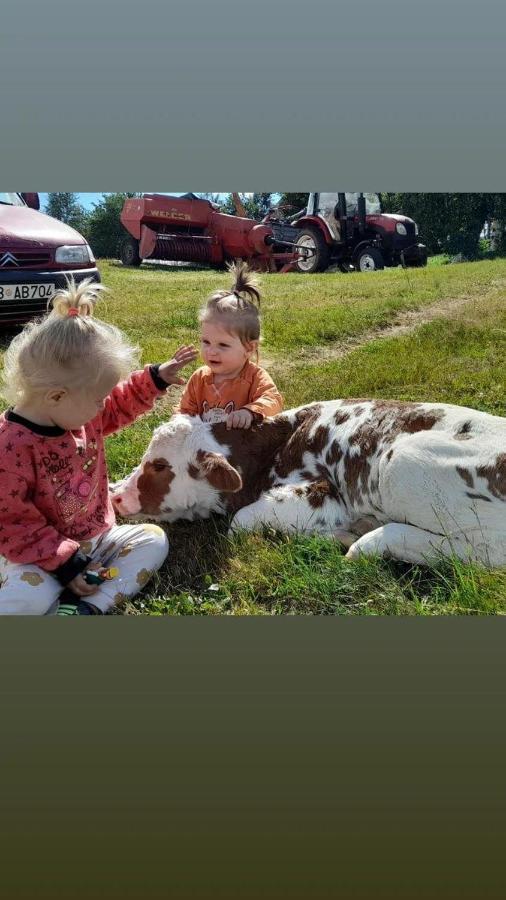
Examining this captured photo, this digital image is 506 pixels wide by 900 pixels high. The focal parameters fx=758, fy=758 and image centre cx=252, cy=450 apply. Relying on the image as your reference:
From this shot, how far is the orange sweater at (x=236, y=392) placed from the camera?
427cm

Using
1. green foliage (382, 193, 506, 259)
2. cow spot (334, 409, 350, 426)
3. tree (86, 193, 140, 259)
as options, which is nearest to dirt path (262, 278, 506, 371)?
green foliage (382, 193, 506, 259)

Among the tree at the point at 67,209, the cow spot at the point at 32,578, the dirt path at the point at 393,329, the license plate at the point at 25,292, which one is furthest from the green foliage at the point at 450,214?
the cow spot at the point at 32,578

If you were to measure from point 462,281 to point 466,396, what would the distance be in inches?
25.6

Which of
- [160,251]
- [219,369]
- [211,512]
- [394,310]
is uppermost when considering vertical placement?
[160,251]

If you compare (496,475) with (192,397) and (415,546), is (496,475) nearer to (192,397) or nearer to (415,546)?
(415,546)

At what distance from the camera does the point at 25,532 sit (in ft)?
9.89

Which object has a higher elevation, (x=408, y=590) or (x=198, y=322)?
(x=198, y=322)

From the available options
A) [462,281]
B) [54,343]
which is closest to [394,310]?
[462,281]

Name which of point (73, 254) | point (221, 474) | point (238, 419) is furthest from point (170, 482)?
point (73, 254)

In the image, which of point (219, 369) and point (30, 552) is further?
point (219, 369)

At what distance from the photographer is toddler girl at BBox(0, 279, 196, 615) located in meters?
2.96

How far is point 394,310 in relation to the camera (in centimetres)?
442

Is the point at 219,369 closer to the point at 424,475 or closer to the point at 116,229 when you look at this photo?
the point at 116,229

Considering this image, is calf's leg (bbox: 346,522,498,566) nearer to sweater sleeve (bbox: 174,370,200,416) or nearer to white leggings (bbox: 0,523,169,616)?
white leggings (bbox: 0,523,169,616)
